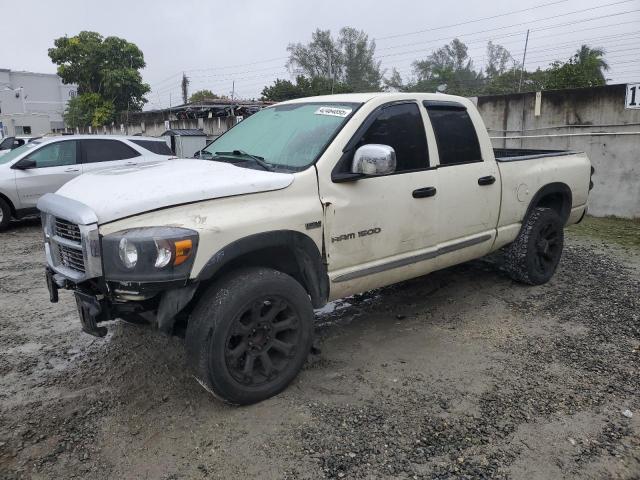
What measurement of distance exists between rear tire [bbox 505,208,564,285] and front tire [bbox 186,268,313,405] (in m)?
2.77

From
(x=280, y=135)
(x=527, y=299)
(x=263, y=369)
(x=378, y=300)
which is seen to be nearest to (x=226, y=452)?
(x=263, y=369)

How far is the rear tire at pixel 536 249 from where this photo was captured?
16.8ft

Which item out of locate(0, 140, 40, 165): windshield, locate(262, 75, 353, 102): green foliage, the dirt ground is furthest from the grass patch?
locate(262, 75, 353, 102): green foliage

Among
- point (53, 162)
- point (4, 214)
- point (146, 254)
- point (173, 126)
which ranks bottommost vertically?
point (4, 214)

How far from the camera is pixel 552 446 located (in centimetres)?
283

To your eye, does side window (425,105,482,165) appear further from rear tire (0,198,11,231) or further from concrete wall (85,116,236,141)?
concrete wall (85,116,236,141)

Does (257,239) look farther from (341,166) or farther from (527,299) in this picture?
(527,299)

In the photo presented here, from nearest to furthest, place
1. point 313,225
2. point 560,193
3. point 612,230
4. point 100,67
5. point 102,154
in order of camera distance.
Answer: point 313,225
point 560,193
point 612,230
point 102,154
point 100,67

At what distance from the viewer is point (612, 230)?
8250 mm

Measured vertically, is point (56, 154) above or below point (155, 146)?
below

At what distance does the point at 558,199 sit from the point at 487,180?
5.03ft

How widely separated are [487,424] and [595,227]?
666 cm

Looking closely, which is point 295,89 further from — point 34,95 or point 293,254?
point 34,95

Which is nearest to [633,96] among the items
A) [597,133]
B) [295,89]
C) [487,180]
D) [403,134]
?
[597,133]
